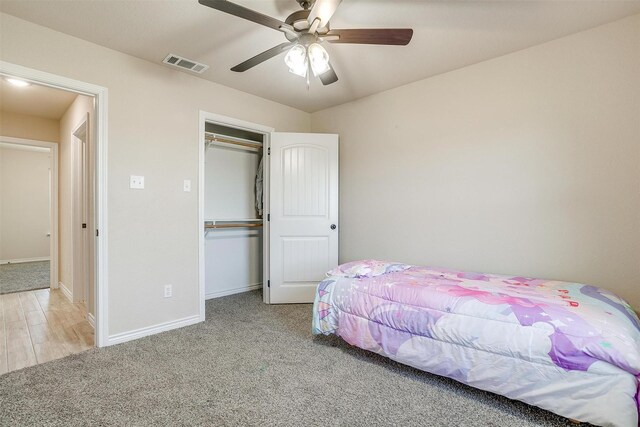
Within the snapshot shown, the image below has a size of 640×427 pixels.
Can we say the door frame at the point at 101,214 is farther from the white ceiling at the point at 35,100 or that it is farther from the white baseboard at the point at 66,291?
the white baseboard at the point at 66,291

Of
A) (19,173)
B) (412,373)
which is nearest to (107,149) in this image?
(412,373)

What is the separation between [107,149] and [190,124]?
752 mm

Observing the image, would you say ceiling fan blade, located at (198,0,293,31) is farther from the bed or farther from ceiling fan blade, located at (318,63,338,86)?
the bed

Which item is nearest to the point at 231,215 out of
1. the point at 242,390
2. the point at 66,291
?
the point at 66,291

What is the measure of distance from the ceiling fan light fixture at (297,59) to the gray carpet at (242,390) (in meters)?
1.99

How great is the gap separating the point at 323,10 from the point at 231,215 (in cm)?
296

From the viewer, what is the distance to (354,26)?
6.97 ft

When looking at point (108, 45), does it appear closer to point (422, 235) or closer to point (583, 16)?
point (422, 235)

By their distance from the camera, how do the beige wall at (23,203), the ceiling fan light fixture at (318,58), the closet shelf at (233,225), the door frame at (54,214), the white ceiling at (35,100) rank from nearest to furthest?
the ceiling fan light fixture at (318,58), the white ceiling at (35,100), the closet shelf at (233,225), the door frame at (54,214), the beige wall at (23,203)

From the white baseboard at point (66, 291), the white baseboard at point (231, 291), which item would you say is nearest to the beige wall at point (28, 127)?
the white baseboard at point (66, 291)

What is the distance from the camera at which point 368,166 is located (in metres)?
3.46

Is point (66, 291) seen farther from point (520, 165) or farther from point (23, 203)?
point (520, 165)

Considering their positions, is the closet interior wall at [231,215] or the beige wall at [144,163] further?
the closet interior wall at [231,215]

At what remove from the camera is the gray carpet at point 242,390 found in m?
1.55
